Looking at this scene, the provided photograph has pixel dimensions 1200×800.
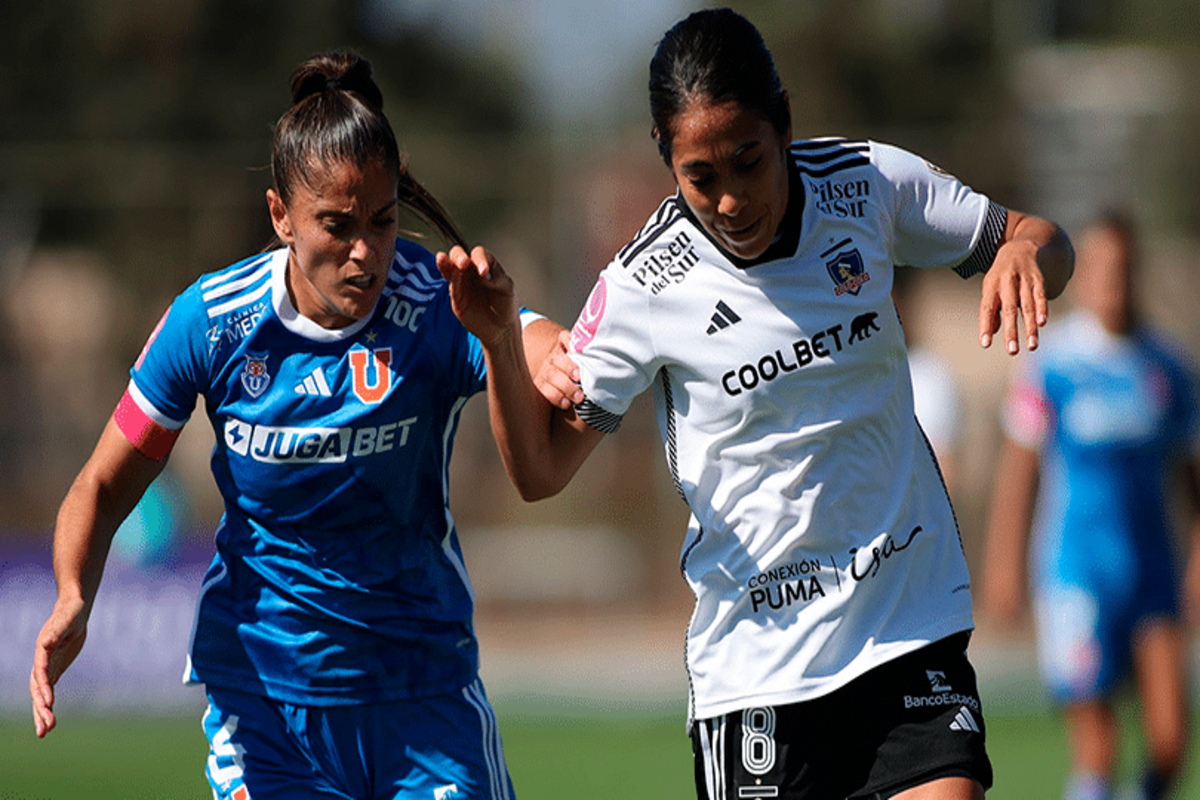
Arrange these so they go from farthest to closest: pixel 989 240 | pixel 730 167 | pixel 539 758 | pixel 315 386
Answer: pixel 539 758
pixel 315 386
pixel 989 240
pixel 730 167

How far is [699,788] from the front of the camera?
12.6 feet

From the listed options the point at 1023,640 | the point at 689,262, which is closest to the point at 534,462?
the point at 689,262

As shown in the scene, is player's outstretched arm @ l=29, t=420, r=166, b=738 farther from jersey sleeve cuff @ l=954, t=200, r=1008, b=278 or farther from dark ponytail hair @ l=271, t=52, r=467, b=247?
jersey sleeve cuff @ l=954, t=200, r=1008, b=278

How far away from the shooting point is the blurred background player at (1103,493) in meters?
7.63

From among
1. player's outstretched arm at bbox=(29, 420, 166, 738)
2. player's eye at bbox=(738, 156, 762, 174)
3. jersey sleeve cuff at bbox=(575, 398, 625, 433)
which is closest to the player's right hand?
player's outstretched arm at bbox=(29, 420, 166, 738)

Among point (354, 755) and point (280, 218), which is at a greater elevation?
point (280, 218)

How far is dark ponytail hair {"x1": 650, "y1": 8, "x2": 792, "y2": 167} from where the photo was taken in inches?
138

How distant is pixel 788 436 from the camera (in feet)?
11.9

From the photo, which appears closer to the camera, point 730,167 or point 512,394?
point 730,167

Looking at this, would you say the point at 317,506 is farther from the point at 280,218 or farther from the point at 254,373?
the point at 280,218

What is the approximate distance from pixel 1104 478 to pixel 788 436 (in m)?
4.70

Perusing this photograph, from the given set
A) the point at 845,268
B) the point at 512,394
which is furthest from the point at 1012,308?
the point at 512,394

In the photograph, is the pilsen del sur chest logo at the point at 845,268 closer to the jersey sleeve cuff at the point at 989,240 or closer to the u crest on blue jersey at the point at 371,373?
the jersey sleeve cuff at the point at 989,240

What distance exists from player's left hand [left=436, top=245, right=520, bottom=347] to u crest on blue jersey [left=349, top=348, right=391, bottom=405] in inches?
12.3
